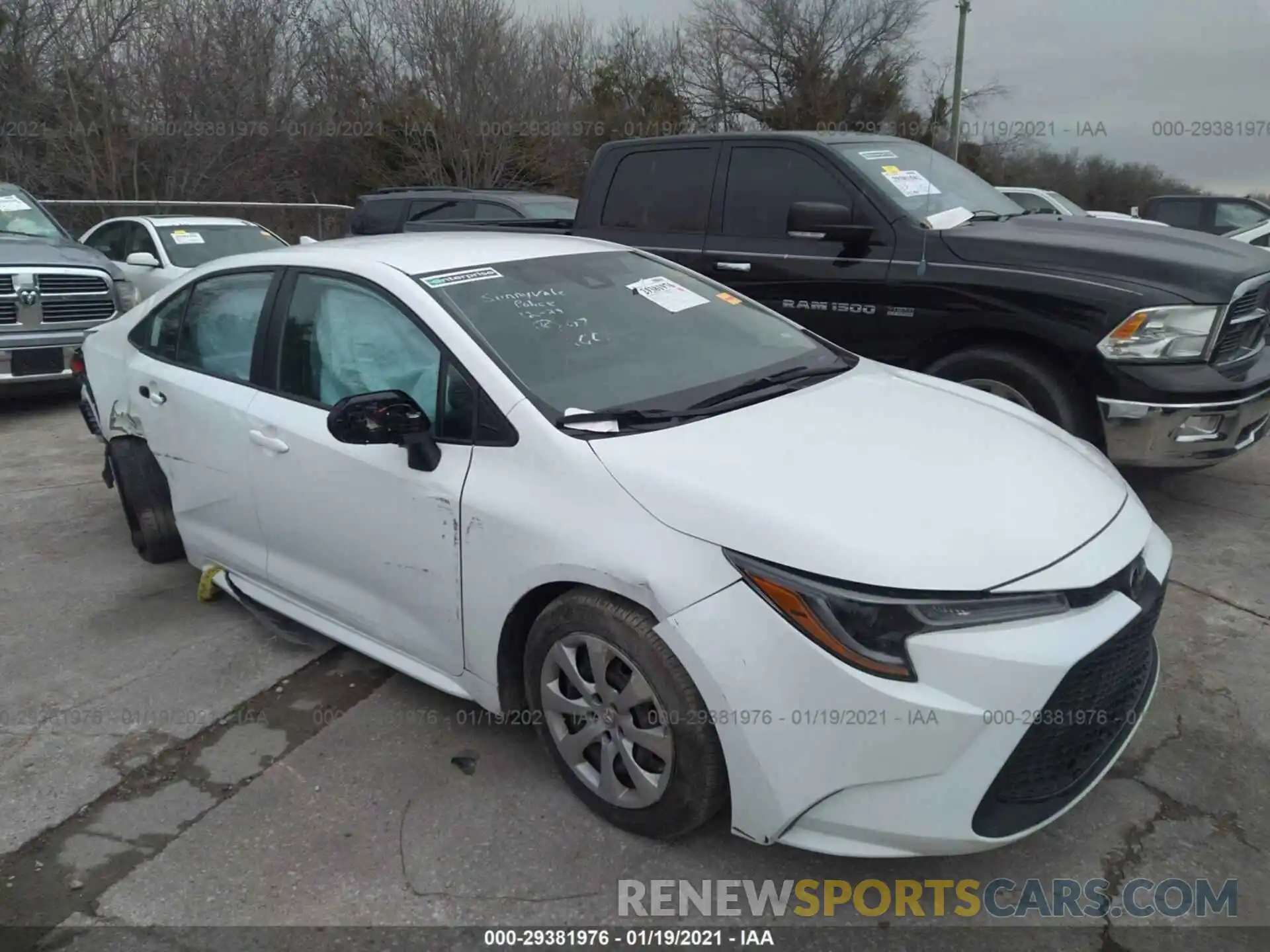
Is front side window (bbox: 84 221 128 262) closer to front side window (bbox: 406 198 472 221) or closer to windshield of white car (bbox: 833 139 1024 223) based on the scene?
front side window (bbox: 406 198 472 221)

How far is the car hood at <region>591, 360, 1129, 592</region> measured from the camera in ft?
7.34

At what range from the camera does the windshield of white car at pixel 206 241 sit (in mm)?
9445

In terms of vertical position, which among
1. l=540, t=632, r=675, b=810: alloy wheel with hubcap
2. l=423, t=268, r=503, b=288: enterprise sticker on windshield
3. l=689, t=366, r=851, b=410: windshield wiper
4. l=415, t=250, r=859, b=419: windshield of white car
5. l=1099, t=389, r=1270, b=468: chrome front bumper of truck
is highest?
l=423, t=268, r=503, b=288: enterprise sticker on windshield

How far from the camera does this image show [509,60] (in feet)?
78.4

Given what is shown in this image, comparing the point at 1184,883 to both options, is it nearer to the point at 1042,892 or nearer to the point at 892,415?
the point at 1042,892

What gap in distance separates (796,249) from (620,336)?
2558mm

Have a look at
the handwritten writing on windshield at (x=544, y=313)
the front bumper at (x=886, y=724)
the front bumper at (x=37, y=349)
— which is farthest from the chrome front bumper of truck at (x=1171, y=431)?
the front bumper at (x=37, y=349)

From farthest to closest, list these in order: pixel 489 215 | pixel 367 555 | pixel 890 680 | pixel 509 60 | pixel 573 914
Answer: pixel 509 60, pixel 489 215, pixel 367 555, pixel 573 914, pixel 890 680

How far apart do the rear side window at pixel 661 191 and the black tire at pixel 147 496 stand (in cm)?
330

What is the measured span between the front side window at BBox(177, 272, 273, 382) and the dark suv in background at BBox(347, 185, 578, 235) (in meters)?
5.94

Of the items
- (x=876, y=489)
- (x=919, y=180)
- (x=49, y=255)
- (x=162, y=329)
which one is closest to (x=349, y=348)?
(x=162, y=329)

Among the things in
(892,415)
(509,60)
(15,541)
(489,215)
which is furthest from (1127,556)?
(509,60)

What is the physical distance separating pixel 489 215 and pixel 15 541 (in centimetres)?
620

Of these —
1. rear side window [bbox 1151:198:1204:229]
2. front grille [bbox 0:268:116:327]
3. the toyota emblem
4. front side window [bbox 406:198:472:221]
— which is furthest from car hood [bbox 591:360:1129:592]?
rear side window [bbox 1151:198:1204:229]
